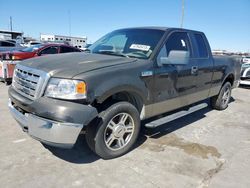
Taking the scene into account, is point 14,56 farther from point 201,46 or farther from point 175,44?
point 201,46

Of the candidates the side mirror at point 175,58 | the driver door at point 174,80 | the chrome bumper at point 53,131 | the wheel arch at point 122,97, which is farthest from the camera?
the driver door at point 174,80

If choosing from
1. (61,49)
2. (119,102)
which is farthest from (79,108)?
(61,49)

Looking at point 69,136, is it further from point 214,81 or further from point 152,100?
point 214,81

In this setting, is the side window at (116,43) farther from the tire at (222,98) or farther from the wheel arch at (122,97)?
the tire at (222,98)

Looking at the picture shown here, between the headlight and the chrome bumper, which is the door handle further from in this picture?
the chrome bumper

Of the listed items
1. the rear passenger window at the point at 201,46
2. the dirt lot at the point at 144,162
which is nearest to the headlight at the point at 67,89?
the dirt lot at the point at 144,162

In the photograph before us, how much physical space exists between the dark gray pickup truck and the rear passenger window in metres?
0.04

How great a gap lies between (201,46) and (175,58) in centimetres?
165

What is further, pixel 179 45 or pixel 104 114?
pixel 179 45

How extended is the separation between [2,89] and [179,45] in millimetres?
6088

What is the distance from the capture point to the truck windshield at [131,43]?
365 centimetres

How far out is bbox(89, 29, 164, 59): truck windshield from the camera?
12.0 feet

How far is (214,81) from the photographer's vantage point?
5.30 m

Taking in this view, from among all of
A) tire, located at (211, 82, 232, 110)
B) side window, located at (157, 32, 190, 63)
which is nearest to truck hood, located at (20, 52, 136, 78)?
side window, located at (157, 32, 190, 63)
